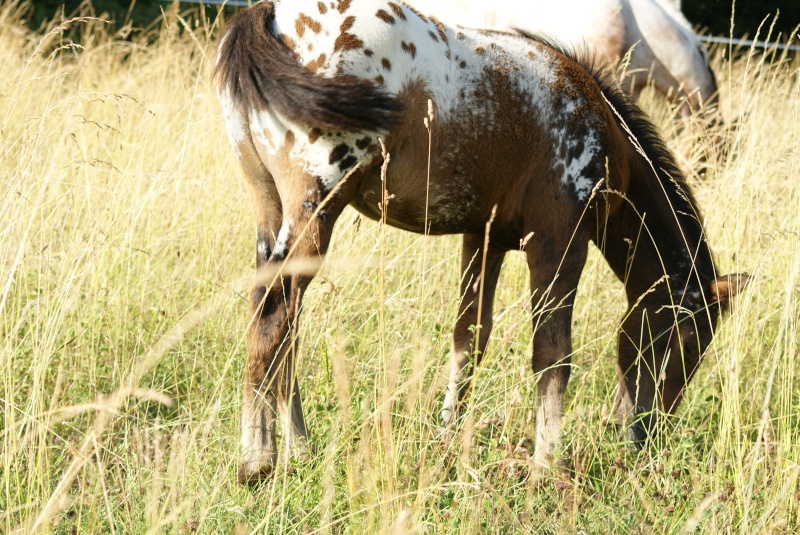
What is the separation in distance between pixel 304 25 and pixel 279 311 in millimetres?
990

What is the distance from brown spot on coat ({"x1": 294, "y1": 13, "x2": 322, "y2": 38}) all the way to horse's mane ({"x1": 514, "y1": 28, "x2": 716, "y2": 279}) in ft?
3.69

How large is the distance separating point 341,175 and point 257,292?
20.5 inches

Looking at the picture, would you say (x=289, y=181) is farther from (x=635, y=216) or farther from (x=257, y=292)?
(x=635, y=216)

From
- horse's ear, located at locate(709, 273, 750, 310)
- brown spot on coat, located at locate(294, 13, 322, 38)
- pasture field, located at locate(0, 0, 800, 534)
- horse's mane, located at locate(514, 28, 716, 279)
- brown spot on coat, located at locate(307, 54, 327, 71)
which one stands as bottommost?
pasture field, located at locate(0, 0, 800, 534)

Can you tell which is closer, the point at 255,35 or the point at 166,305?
the point at 255,35

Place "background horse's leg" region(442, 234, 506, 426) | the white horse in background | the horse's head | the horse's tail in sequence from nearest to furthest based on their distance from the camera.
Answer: the horse's tail → the horse's head → "background horse's leg" region(442, 234, 506, 426) → the white horse in background

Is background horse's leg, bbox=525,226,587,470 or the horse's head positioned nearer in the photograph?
background horse's leg, bbox=525,226,587,470

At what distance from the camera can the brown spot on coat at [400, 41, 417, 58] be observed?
119 inches

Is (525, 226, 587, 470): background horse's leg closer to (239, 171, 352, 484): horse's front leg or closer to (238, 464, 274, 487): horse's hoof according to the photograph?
(239, 171, 352, 484): horse's front leg

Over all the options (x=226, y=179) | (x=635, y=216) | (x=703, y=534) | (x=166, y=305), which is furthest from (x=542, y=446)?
(x=226, y=179)

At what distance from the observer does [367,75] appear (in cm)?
296

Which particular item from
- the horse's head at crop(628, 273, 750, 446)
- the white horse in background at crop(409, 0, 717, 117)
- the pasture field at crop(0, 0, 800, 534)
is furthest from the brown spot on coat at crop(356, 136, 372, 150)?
the white horse in background at crop(409, 0, 717, 117)

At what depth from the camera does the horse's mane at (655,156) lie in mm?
3793

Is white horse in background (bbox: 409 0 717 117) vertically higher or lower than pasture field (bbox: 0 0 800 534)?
higher
